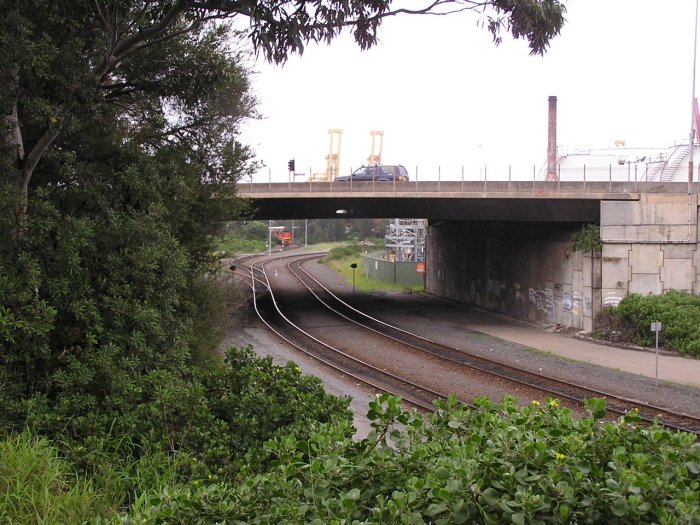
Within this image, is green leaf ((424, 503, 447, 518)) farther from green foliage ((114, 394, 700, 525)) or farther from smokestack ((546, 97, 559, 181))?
smokestack ((546, 97, 559, 181))

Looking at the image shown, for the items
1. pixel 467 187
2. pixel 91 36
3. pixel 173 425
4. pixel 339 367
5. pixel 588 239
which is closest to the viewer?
pixel 173 425

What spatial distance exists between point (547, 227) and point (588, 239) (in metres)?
3.12

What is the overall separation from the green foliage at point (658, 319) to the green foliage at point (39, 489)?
771 inches

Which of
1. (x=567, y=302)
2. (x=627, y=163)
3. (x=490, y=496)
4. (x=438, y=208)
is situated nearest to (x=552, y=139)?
(x=627, y=163)

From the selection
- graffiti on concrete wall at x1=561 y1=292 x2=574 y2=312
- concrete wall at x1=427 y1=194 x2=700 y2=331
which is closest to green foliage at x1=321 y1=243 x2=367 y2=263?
concrete wall at x1=427 y1=194 x2=700 y2=331

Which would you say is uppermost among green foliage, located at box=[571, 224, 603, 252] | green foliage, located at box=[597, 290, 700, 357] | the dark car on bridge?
the dark car on bridge

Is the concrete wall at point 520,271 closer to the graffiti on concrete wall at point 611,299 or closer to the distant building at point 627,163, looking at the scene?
the graffiti on concrete wall at point 611,299

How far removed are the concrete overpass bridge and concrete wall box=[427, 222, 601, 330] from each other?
0.16 feet

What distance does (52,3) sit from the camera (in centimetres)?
791

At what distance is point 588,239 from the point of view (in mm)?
24281

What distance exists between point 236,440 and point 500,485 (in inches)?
178

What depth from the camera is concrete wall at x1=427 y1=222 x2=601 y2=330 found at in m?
25.0

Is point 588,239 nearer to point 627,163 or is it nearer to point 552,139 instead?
point 627,163

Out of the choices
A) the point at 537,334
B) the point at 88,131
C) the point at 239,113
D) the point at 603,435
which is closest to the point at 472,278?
the point at 537,334
